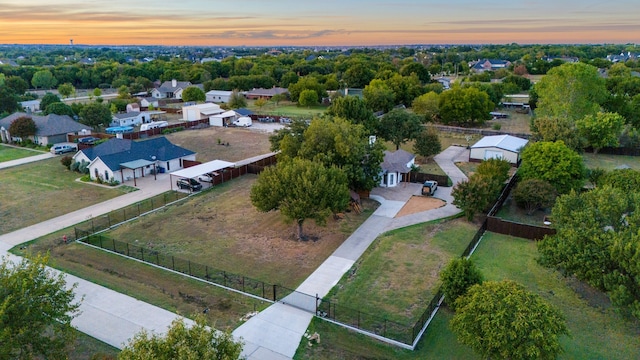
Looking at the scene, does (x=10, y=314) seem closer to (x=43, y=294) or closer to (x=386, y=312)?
(x=43, y=294)

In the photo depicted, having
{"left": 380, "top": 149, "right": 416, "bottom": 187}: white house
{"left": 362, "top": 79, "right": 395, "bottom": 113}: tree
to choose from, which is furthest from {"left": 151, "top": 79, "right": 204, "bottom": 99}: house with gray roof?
{"left": 380, "top": 149, "right": 416, "bottom": 187}: white house

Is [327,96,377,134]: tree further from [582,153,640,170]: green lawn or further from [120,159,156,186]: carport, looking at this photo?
[582,153,640,170]: green lawn

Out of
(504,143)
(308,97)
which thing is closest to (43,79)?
(308,97)

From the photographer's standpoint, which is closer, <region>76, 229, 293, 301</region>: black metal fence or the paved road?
the paved road

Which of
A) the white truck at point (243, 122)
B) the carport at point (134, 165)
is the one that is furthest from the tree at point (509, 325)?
the white truck at point (243, 122)

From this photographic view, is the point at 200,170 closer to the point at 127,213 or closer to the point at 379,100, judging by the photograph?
the point at 127,213

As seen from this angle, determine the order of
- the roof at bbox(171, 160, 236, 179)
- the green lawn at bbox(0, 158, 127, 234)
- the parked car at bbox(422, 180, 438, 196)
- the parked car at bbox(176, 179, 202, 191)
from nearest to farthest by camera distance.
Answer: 1. the green lawn at bbox(0, 158, 127, 234)
2. the parked car at bbox(422, 180, 438, 196)
3. the roof at bbox(171, 160, 236, 179)
4. the parked car at bbox(176, 179, 202, 191)

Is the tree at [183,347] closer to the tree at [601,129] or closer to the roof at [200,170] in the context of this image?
the roof at [200,170]
